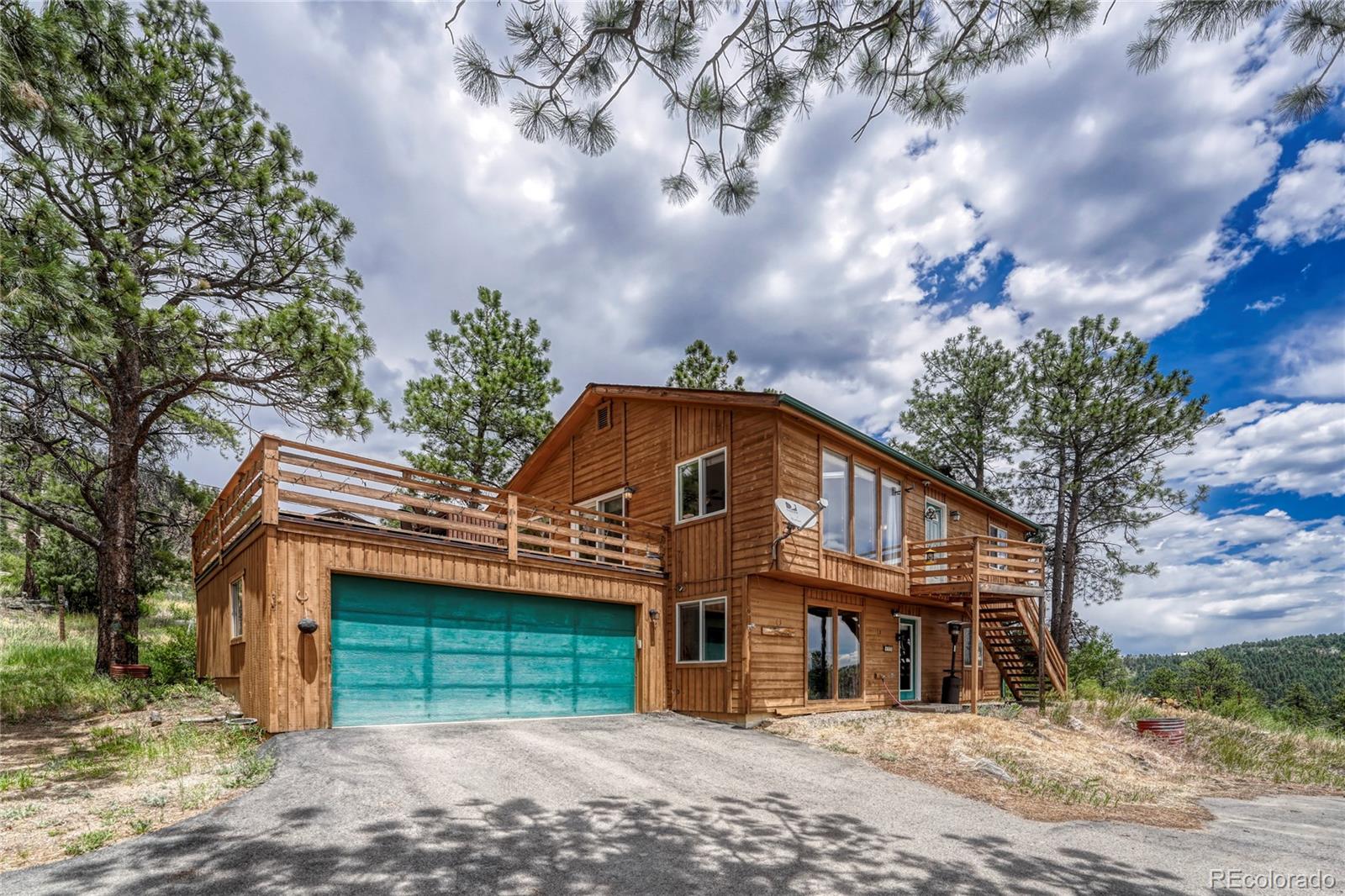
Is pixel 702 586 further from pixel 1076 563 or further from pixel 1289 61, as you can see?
pixel 1076 563

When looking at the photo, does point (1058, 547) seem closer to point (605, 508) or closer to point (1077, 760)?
point (1077, 760)

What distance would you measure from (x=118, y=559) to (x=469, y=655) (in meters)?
7.91

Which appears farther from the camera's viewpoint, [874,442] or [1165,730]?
[874,442]

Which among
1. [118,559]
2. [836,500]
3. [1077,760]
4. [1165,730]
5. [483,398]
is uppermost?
[483,398]

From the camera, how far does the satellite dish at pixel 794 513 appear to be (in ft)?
37.6

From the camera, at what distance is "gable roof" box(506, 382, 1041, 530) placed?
12289mm

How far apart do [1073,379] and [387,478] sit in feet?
74.2

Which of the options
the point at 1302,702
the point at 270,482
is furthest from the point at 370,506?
the point at 1302,702

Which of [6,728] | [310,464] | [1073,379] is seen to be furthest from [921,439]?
[6,728]

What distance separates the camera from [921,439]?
27.7m

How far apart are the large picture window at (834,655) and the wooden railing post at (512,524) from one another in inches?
232

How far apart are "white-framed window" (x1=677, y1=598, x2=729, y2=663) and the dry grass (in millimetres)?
1784

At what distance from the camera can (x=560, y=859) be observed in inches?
200

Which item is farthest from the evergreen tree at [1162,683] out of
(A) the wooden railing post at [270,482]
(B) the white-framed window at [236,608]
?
(A) the wooden railing post at [270,482]
